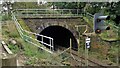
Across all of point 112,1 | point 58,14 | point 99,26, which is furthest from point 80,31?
point 99,26

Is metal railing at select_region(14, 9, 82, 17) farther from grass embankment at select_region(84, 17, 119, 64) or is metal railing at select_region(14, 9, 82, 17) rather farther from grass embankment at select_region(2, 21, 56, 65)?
grass embankment at select_region(2, 21, 56, 65)

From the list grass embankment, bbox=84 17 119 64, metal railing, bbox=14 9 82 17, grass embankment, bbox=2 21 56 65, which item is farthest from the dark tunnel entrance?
grass embankment, bbox=2 21 56 65

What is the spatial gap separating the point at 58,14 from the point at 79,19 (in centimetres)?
143

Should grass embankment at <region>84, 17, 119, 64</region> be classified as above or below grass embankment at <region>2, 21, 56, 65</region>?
below

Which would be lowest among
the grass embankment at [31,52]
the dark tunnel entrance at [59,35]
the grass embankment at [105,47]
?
the dark tunnel entrance at [59,35]

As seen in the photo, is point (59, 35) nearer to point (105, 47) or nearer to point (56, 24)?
point (56, 24)

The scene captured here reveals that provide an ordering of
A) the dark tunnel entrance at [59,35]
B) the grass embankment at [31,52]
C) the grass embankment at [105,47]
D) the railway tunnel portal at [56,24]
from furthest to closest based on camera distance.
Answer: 1. the dark tunnel entrance at [59,35]
2. the railway tunnel portal at [56,24]
3. the grass embankment at [105,47]
4. the grass embankment at [31,52]

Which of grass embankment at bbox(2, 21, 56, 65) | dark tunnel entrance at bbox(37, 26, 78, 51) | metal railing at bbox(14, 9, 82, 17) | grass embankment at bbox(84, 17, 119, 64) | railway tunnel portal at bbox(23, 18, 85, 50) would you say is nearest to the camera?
grass embankment at bbox(2, 21, 56, 65)

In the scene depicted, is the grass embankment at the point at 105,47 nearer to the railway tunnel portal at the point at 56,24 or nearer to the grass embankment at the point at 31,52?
the railway tunnel portal at the point at 56,24

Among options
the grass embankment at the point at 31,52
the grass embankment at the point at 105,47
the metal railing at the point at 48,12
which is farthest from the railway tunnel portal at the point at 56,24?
the grass embankment at the point at 31,52

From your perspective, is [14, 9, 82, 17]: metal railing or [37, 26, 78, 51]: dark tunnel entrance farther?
[37, 26, 78, 51]: dark tunnel entrance

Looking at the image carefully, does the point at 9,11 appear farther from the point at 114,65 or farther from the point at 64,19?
the point at 114,65

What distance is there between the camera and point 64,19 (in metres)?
16.1

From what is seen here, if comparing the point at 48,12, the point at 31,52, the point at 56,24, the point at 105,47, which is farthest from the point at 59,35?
the point at 31,52
